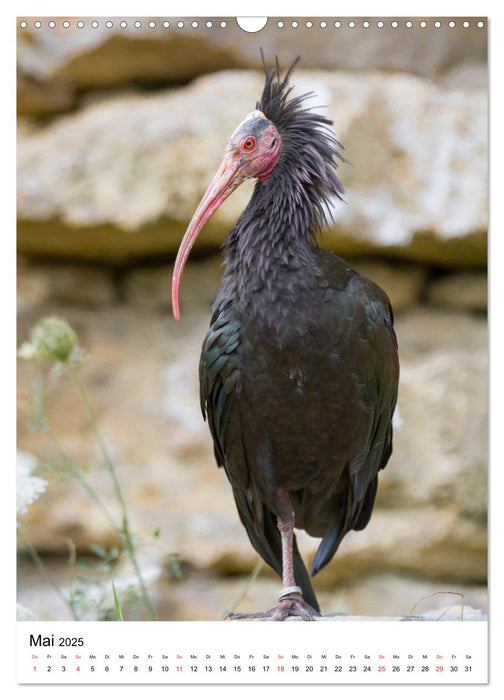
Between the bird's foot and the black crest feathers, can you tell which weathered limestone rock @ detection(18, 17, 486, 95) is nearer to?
the black crest feathers

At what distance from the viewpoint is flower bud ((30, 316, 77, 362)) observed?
2586mm

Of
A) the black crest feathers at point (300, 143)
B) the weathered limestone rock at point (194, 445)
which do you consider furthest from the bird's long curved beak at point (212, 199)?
the weathered limestone rock at point (194, 445)

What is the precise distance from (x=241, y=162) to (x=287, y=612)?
1274 mm

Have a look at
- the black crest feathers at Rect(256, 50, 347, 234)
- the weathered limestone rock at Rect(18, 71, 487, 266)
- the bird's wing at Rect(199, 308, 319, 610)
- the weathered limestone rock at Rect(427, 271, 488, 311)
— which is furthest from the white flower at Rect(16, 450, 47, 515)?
the weathered limestone rock at Rect(427, 271, 488, 311)

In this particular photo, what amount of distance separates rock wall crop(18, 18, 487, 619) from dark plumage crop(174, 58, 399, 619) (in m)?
1.45

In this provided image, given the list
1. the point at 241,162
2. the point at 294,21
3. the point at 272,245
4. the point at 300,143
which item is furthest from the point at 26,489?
the point at 294,21

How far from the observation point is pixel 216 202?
255 centimetres

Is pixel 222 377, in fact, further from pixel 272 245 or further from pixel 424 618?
pixel 424 618

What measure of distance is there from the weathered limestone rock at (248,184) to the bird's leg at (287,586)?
176 cm

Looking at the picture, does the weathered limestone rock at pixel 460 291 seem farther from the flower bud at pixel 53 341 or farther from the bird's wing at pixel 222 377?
the flower bud at pixel 53 341
